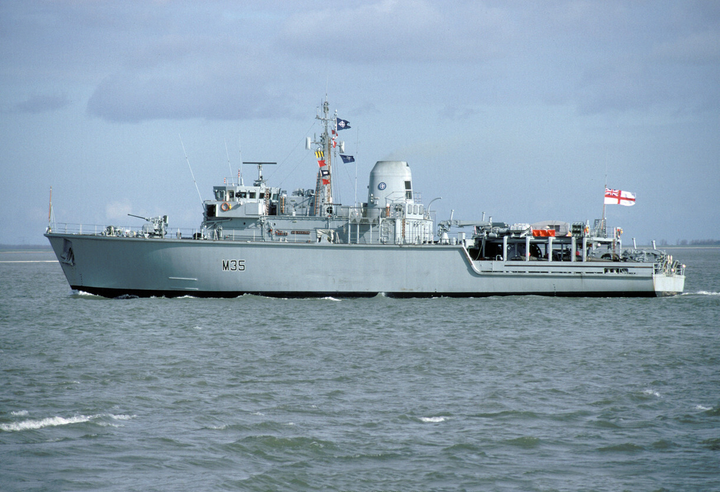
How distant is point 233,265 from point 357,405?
19809 mm

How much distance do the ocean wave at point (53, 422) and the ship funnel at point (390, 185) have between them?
2456cm

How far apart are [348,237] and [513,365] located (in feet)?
58.2

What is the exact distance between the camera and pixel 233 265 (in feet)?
108

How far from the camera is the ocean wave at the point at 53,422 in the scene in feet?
40.8

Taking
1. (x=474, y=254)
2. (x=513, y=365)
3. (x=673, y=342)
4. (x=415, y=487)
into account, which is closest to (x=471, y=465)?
Result: (x=415, y=487)

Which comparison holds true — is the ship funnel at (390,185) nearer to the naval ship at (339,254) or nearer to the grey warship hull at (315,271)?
the naval ship at (339,254)

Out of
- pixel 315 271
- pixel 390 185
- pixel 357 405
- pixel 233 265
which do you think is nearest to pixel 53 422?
pixel 357 405

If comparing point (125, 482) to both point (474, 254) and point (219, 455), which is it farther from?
point (474, 254)

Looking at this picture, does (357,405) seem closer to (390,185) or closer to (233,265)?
(233,265)

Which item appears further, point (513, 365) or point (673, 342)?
point (673, 342)

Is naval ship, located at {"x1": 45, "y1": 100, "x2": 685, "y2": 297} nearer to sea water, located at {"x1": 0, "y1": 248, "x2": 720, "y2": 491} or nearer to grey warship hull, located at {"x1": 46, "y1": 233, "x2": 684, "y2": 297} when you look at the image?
grey warship hull, located at {"x1": 46, "y1": 233, "x2": 684, "y2": 297}

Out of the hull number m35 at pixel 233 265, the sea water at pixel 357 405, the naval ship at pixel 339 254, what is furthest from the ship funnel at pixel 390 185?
the sea water at pixel 357 405

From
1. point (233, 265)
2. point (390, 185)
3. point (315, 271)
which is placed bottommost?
point (315, 271)

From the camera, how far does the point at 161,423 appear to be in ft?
42.1
